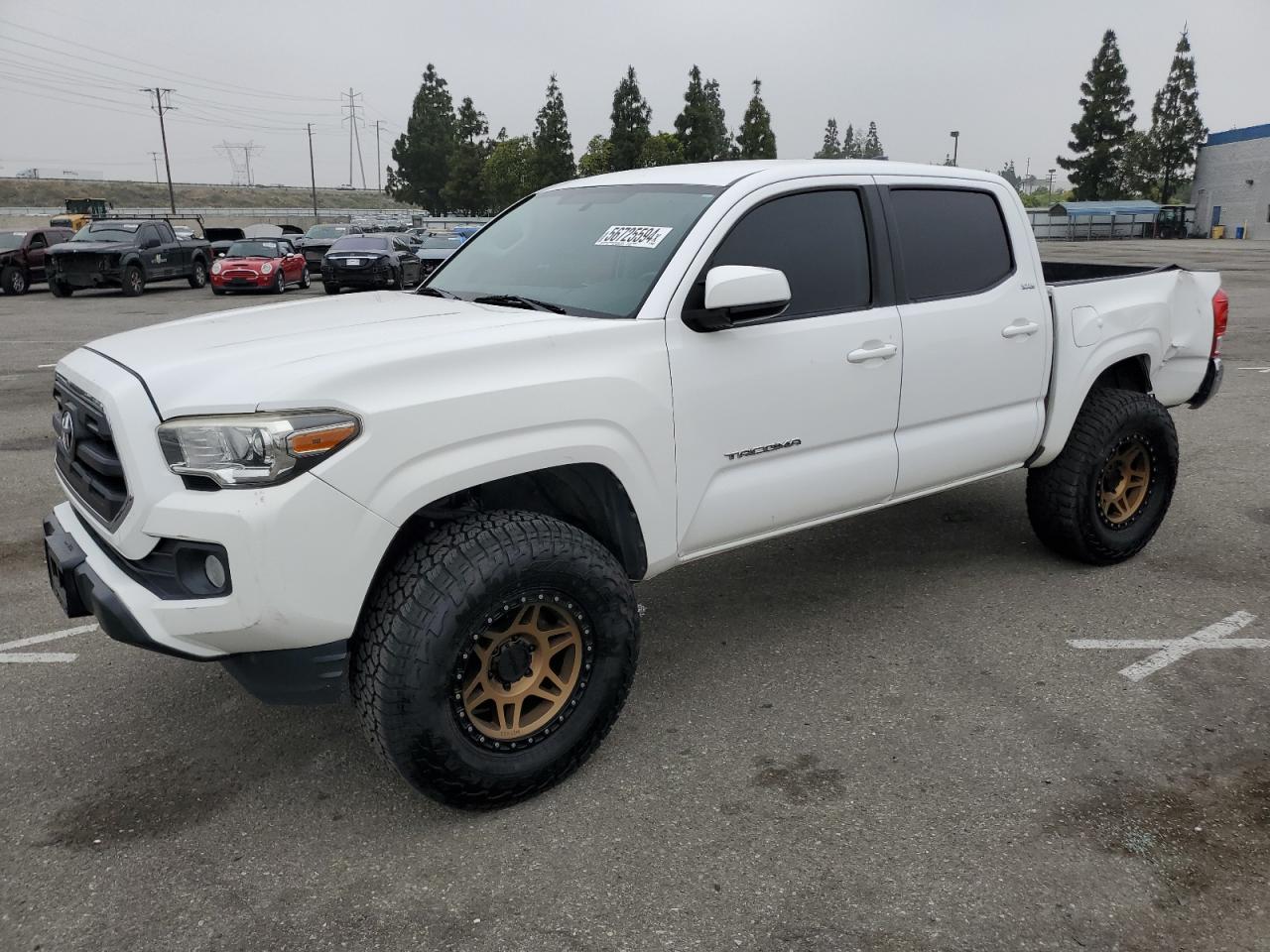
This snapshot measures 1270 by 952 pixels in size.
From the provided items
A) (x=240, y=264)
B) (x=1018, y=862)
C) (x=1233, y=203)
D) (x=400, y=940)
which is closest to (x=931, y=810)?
(x=1018, y=862)

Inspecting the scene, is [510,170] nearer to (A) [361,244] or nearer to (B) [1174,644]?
(A) [361,244]

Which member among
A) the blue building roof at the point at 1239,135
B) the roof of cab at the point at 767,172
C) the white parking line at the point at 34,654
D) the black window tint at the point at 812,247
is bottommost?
the white parking line at the point at 34,654

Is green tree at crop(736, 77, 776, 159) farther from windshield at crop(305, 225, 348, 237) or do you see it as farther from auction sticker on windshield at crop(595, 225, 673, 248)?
auction sticker on windshield at crop(595, 225, 673, 248)

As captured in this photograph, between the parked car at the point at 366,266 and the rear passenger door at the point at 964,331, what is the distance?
63.4ft

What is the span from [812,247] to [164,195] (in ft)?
434

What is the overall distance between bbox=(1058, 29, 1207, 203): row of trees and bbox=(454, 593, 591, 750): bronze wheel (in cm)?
8195

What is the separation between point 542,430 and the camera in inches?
114

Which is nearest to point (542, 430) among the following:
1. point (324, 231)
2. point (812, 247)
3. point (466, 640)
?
point (466, 640)

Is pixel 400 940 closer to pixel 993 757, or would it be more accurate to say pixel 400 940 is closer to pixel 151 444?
pixel 151 444

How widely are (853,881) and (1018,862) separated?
1.51ft

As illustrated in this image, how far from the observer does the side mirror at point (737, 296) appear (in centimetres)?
305

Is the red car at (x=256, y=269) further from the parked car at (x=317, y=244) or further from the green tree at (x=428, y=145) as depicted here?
the green tree at (x=428, y=145)

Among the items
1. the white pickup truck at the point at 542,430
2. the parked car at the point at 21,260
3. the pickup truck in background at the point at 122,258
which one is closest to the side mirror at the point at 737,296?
Answer: the white pickup truck at the point at 542,430

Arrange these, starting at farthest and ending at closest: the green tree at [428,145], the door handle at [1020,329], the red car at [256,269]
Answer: the green tree at [428,145] < the red car at [256,269] < the door handle at [1020,329]
